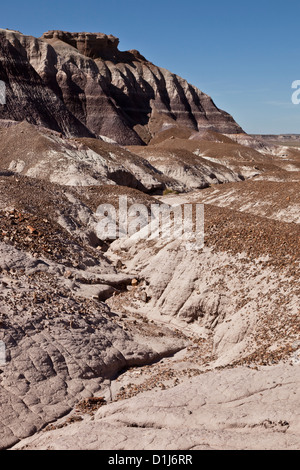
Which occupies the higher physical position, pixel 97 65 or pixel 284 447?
pixel 97 65

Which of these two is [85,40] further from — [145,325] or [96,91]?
[145,325]

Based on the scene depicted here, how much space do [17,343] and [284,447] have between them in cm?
588

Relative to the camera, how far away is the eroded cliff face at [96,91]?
59062mm

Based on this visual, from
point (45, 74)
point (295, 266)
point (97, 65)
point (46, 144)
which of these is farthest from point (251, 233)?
point (97, 65)

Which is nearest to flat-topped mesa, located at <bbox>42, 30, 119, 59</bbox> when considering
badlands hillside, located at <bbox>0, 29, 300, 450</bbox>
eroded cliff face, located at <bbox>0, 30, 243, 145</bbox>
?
eroded cliff face, located at <bbox>0, 30, 243, 145</bbox>

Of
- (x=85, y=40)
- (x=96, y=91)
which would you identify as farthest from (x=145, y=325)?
(x=85, y=40)

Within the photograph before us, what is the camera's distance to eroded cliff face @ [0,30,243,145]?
59062mm

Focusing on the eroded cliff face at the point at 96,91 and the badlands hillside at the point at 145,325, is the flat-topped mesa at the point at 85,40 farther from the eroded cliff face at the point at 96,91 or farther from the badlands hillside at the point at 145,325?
the badlands hillside at the point at 145,325

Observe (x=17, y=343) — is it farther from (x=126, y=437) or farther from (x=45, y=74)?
(x=45, y=74)

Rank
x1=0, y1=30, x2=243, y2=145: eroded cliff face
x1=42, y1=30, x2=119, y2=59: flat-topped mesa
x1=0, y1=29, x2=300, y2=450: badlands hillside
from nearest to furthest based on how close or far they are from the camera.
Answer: x1=0, y1=29, x2=300, y2=450: badlands hillside < x1=0, y1=30, x2=243, y2=145: eroded cliff face < x1=42, y1=30, x2=119, y2=59: flat-topped mesa

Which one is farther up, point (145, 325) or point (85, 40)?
point (85, 40)

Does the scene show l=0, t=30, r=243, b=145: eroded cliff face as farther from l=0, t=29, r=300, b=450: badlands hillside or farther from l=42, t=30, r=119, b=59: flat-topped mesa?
l=0, t=29, r=300, b=450: badlands hillside

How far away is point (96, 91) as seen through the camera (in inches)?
2970

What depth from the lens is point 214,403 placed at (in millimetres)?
7035
